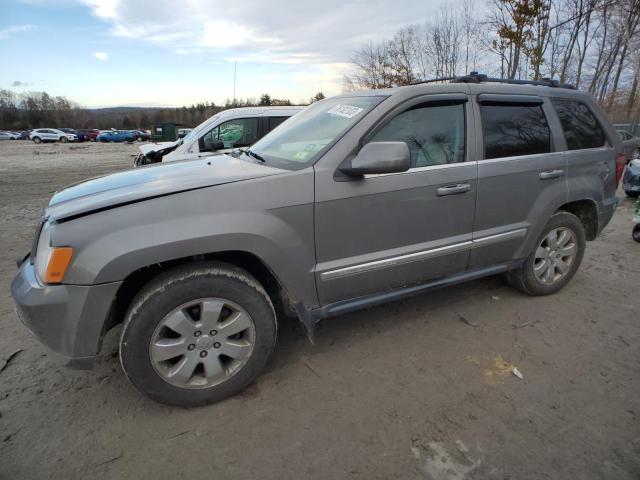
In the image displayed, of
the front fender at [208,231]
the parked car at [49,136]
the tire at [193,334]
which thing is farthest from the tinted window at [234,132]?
the parked car at [49,136]

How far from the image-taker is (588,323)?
319 centimetres

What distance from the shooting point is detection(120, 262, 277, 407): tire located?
2.08 meters

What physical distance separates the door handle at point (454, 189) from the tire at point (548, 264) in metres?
1.07

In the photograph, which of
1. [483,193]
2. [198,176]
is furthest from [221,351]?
[483,193]

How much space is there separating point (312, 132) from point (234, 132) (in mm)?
5382

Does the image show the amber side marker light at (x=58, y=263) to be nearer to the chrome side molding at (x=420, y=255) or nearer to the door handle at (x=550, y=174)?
the chrome side molding at (x=420, y=255)

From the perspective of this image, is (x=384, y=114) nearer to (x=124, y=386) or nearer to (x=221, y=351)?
(x=221, y=351)

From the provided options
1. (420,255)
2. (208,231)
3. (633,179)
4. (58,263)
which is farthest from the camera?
(633,179)

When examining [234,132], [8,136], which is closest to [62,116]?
[8,136]

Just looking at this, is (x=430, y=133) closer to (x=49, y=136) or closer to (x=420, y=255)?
(x=420, y=255)

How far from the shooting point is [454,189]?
275 centimetres

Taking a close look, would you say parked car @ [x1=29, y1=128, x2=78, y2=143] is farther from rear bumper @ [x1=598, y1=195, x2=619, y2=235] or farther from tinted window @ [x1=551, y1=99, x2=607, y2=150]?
rear bumper @ [x1=598, y1=195, x2=619, y2=235]

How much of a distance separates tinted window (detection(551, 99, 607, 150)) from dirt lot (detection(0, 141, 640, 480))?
1.47 metres

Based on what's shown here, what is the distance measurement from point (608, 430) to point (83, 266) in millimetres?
2837
